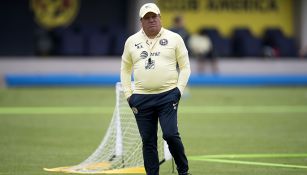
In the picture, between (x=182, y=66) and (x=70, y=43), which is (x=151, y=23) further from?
(x=70, y=43)

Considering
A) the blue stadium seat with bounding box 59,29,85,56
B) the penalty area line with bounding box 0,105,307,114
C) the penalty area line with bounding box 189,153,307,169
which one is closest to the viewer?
the penalty area line with bounding box 189,153,307,169

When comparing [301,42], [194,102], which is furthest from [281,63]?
[194,102]

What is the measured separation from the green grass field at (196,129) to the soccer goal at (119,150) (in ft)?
1.36

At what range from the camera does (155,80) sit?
31.4 feet

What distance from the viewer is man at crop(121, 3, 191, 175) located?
31.5 feet

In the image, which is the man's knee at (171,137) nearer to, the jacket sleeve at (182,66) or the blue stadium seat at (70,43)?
the jacket sleeve at (182,66)

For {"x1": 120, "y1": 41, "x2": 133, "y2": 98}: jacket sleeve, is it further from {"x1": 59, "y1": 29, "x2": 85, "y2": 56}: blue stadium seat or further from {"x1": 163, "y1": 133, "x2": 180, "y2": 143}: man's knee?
{"x1": 59, "y1": 29, "x2": 85, "y2": 56}: blue stadium seat

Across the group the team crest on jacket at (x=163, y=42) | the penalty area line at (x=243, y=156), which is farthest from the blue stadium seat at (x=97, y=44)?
the team crest on jacket at (x=163, y=42)

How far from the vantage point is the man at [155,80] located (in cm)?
959

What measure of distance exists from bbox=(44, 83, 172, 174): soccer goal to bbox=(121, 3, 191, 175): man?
1.74m

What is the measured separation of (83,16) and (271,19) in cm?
787

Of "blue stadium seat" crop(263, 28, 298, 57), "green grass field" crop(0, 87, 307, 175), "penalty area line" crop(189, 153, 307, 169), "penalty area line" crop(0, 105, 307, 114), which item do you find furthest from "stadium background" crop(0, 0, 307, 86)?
"penalty area line" crop(189, 153, 307, 169)

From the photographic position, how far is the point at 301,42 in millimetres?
34188

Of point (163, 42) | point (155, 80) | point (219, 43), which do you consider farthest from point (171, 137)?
point (219, 43)
